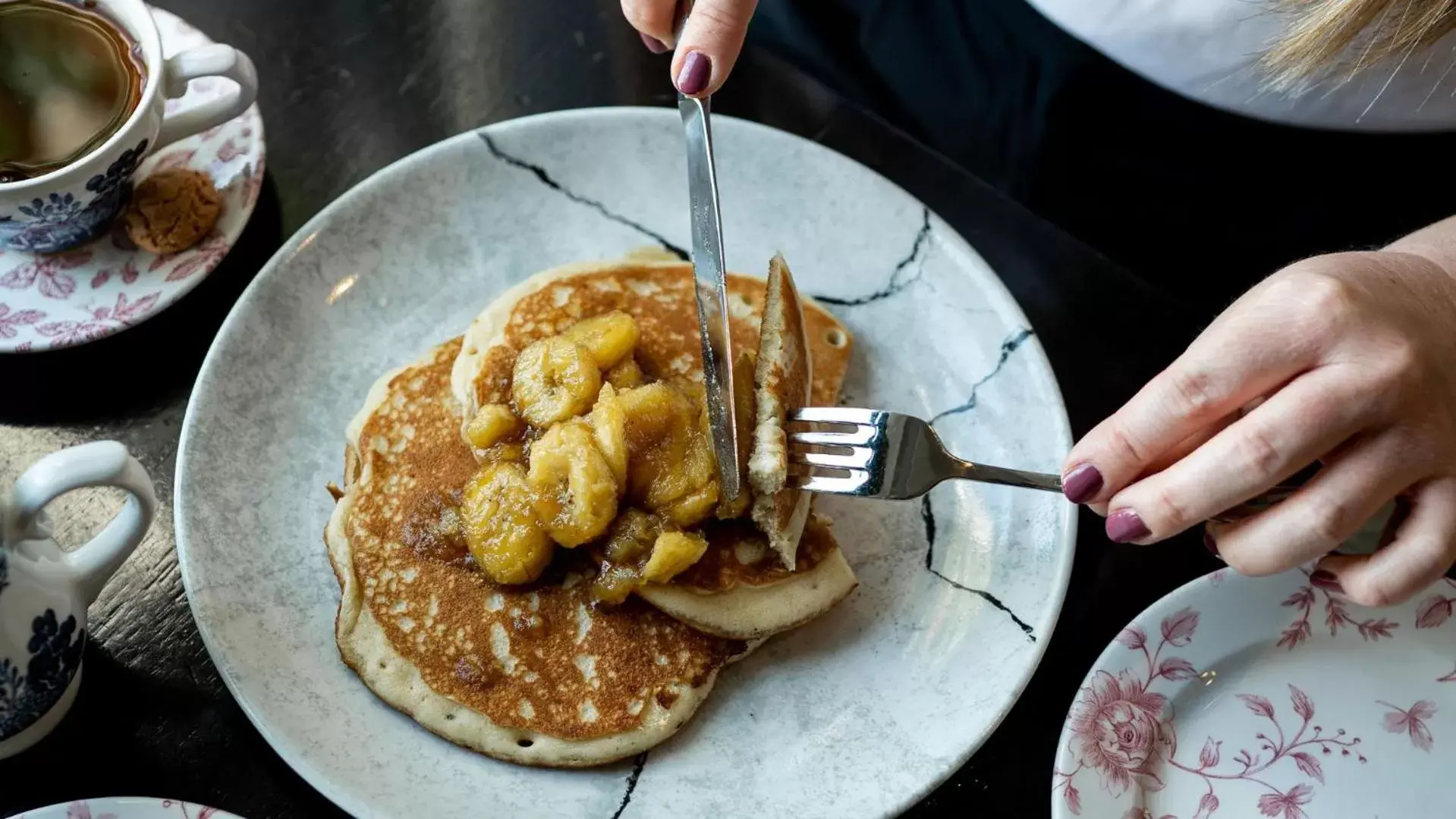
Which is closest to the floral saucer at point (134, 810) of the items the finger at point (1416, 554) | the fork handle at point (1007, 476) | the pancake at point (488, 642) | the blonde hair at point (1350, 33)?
the pancake at point (488, 642)

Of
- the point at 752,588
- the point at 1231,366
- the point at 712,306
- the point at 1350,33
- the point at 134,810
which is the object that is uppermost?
the point at 1350,33

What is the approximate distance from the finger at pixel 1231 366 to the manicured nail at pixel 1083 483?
32 millimetres

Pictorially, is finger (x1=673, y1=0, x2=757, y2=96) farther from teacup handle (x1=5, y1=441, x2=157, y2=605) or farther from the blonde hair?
teacup handle (x1=5, y1=441, x2=157, y2=605)

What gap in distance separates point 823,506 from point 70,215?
3.98ft

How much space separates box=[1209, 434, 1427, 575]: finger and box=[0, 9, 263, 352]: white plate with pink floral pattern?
155 cm

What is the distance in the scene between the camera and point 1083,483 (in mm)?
1310

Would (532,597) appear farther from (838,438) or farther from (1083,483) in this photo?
(1083,483)

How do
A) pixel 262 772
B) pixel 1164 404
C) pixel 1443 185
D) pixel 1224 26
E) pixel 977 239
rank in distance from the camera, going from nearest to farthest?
pixel 1164 404, pixel 262 772, pixel 1224 26, pixel 1443 185, pixel 977 239

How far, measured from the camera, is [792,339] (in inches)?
62.0

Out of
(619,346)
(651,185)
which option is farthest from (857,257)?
(619,346)

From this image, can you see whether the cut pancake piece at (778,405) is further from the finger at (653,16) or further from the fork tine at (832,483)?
the finger at (653,16)

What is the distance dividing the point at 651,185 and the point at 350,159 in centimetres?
54

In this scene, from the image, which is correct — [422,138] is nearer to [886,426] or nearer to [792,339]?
[792,339]

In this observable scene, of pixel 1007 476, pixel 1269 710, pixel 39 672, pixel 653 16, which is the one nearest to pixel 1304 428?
pixel 1007 476
